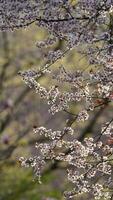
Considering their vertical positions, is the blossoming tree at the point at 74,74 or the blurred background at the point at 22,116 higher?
the blurred background at the point at 22,116

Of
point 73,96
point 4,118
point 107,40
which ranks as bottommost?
point 73,96

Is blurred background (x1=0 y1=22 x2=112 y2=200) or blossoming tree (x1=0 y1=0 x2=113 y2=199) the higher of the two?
blurred background (x1=0 y1=22 x2=112 y2=200)

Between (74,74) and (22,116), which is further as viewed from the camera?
(22,116)

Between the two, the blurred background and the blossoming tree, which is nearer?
the blossoming tree

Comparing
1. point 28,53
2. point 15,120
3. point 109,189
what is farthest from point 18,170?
point 109,189

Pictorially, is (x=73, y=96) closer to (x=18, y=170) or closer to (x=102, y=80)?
(x=102, y=80)

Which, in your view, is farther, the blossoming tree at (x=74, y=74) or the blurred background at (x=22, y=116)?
the blurred background at (x=22, y=116)

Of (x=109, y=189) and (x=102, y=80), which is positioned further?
(x=109, y=189)

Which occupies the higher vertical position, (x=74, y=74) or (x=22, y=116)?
(x=22, y=116)
